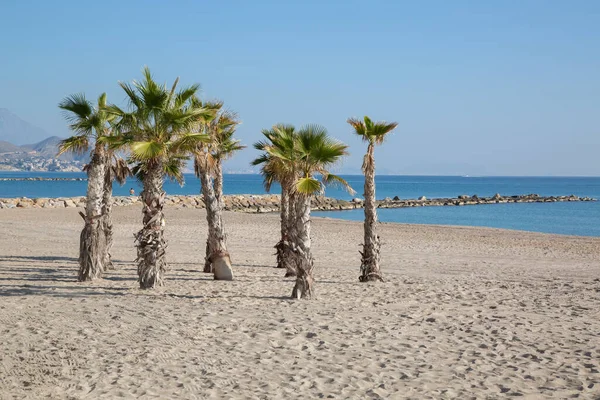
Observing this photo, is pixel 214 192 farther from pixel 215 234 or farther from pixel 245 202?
pixel 245 202

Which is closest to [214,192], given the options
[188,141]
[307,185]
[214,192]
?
[214,192]

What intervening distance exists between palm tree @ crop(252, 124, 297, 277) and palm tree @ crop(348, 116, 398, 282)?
1.72 metres

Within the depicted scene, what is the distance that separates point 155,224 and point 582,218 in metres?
54.7

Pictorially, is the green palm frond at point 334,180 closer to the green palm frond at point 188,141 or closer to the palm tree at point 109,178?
the green palm frond at point 188,141

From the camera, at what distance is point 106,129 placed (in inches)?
617

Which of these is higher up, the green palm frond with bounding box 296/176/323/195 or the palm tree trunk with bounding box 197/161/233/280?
the green palm frond with bounding box 296/176/323/195

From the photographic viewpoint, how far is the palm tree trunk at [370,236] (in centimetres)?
1636

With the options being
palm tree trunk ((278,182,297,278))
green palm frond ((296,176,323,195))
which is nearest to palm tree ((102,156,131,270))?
palm tree trunk ((278,182,297,278))

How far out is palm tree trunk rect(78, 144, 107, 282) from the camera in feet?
51.3

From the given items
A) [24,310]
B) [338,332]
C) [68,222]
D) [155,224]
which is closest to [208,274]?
[155,224]

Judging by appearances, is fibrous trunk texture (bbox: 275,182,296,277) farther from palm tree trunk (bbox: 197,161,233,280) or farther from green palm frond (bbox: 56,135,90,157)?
green palm frond (bbox: 56,135,90,157)

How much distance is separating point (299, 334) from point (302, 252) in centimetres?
355

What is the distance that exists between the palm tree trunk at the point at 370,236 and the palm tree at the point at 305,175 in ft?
7.82

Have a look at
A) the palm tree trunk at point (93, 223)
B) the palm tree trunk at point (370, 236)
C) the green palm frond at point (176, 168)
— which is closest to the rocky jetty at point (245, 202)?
the green palm frond at point (176, 168)
